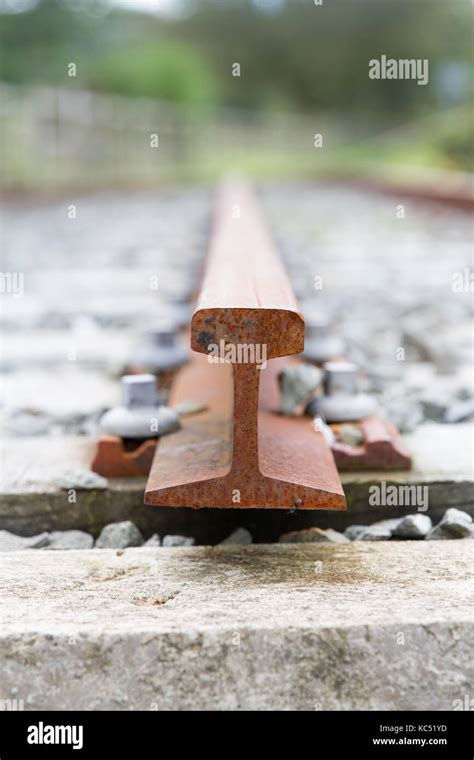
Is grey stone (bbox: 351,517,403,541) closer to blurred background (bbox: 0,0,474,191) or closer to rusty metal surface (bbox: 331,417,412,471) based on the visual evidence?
rusty metal surface (bbox: 331,417,412,471)

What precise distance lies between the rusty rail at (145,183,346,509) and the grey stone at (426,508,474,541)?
0.21 m

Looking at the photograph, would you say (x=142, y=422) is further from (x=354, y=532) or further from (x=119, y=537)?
(x=354, y=532)

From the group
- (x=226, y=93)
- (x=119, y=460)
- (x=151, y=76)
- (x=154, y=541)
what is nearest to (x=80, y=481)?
(x=119, y=460)

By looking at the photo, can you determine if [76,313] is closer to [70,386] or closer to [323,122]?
[70,386]

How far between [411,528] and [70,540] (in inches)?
22.8

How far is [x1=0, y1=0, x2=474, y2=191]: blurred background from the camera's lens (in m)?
17.2

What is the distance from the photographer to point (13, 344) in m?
3.00

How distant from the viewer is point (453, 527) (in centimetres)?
141

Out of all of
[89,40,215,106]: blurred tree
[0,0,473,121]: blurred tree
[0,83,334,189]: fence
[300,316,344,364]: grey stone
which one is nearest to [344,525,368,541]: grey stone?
[300,316,344,364]: grey stone

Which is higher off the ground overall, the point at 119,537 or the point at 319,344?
the point at 319,344

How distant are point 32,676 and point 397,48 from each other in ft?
186
